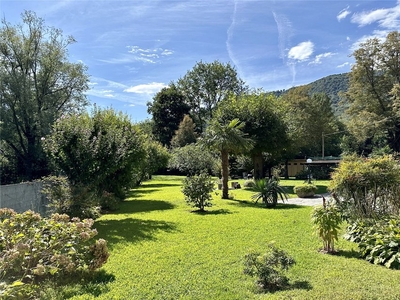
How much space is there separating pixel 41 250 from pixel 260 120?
16.3m

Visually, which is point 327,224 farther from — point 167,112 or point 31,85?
point 167,112

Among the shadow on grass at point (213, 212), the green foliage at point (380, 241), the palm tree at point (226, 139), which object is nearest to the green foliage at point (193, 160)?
the palm tree at point (226, 139)

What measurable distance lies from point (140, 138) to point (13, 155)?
40.0 feet

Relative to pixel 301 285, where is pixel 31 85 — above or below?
above

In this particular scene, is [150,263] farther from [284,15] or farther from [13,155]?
[13,155]

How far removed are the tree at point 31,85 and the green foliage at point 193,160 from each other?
1474cm

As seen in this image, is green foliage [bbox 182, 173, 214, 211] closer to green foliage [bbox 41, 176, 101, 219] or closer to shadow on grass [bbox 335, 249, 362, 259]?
green foliage [bbox 41, 176, 101, 219]

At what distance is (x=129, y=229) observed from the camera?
862 centimetres

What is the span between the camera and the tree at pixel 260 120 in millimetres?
18750

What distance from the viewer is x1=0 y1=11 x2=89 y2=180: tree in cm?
A: 1967

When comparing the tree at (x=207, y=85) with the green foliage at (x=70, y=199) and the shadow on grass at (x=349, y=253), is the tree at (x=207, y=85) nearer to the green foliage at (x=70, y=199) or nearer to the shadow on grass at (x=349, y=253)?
the green foliage at (x=70, y=199)

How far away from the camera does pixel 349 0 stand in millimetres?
10570

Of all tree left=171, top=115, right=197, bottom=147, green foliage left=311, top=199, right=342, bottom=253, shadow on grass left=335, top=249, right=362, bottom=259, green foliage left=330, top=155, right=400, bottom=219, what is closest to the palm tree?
green foliage left=330, top=155, right=400, bottom=219

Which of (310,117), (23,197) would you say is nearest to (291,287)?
(23,197)
